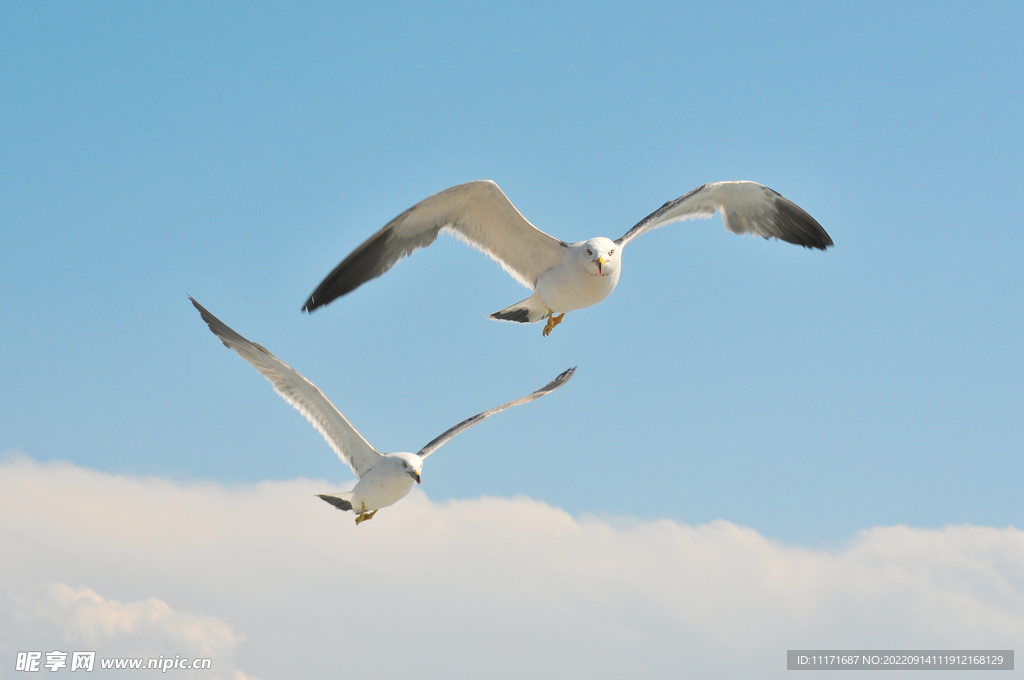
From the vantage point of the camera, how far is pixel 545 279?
13766 mm

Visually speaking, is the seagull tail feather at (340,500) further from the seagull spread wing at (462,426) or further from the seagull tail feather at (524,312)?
the seagull tail feather at (524,312)

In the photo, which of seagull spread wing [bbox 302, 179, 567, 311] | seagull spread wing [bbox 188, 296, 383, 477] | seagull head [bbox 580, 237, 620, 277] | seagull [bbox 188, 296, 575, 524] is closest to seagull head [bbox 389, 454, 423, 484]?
seagull [bbox 188, 296, 575, 524]

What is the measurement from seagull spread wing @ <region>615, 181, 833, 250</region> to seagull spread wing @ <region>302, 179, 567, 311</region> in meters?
2.33

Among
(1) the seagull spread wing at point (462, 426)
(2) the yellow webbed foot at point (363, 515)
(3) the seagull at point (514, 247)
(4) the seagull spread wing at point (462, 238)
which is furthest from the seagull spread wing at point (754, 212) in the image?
(2) the yellow webbed foot at point (363, 515)

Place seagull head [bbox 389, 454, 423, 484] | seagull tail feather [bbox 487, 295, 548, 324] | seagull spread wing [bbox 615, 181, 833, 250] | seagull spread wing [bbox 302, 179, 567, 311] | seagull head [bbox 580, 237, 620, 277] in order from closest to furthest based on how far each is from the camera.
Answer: seagull head [bbox 580, 237, 620, 277] < seagull spread wing [bbox 302, 179, 567, 311] < seagull head [bbox 389, 454, 423, 484] < seagull tail feather [bbox 487, 295, 548, 324] < seagull spread wing [bbox 615, 181, 833, 250]

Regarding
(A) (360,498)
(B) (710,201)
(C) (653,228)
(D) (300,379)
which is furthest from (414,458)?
(B) (710,201)

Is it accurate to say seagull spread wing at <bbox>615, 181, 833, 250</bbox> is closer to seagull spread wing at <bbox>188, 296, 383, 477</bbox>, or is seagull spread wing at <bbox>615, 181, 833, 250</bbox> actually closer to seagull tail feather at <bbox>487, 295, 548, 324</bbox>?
seagull tail feather at <bbox>487, 295, 548, 324</bbox>

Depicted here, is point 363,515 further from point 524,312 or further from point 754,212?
point 754,212

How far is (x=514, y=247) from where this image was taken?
14195mm

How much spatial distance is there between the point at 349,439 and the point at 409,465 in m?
1.47

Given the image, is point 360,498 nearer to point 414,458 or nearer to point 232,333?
point 414,458

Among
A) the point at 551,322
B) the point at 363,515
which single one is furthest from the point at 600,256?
the point at 363,515

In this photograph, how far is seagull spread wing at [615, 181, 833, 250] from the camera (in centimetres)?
1497

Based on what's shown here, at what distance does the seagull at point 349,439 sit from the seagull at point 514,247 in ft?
6.36
